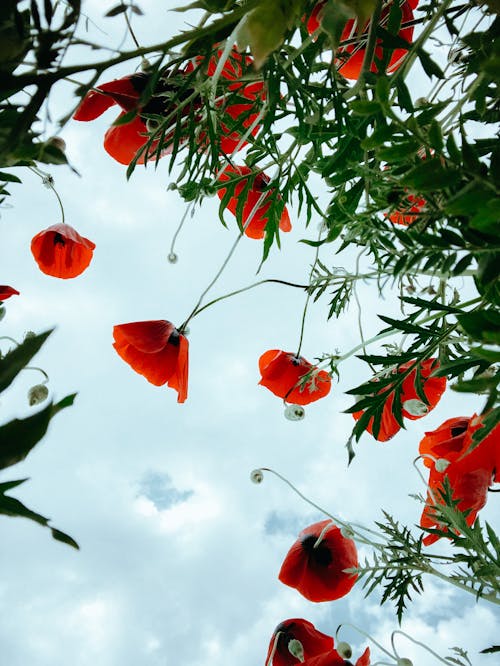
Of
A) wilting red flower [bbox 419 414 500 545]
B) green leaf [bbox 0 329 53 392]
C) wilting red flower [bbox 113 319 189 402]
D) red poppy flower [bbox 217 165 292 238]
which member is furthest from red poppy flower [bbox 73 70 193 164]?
wilting red flower [bbox 419 414 500 545]

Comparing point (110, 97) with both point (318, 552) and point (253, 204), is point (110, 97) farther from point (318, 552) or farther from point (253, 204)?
point (318, 552)

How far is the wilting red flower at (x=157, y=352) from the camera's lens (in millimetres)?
1027

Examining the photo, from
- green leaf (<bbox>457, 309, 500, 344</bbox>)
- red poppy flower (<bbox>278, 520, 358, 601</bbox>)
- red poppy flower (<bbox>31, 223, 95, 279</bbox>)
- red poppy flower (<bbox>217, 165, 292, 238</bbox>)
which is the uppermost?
red poppy flower (<bbox>31, 223, 95, 279</bbox>)

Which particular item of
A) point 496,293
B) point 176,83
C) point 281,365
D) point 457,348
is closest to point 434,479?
point 457,348

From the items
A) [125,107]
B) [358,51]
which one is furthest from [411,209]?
[125,107]

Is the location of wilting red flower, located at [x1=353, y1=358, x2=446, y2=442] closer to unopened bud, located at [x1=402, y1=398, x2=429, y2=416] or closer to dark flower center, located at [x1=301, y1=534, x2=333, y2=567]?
unopened bud, located at [x1=402, y1=398, x2=429, y2=416]

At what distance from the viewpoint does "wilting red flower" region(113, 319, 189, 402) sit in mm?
1027

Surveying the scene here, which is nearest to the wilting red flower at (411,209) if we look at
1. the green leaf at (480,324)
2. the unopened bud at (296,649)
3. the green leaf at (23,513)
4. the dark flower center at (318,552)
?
the green leaf at (480,324)

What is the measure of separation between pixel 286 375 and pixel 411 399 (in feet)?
1.15

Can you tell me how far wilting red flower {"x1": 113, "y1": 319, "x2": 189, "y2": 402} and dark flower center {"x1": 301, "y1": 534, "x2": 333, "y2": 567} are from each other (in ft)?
1.19

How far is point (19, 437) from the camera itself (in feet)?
1.08

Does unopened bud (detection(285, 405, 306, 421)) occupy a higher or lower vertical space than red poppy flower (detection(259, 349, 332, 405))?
lower

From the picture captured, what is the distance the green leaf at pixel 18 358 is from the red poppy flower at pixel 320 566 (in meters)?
0.79

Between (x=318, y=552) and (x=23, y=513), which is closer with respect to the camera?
(x=23, y=513)
